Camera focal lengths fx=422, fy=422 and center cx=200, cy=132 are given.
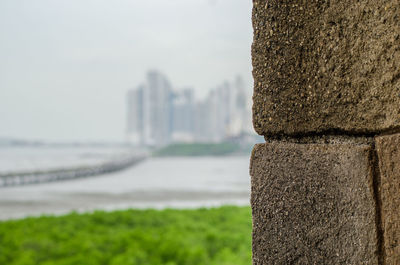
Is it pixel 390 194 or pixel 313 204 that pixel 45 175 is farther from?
pixel 390 194

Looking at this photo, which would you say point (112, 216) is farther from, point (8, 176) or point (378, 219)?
point (8, 176)

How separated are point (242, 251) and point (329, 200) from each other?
5.33 meters

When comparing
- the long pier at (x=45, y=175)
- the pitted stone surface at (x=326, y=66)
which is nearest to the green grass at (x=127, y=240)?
the pitted stone surface at (x=326, y=66)

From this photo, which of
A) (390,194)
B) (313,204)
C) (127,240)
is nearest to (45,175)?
(127,240)

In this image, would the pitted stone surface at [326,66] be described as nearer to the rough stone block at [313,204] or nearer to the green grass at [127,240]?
the rough stone block at [313,204]

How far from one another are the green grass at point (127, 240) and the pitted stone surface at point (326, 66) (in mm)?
4510

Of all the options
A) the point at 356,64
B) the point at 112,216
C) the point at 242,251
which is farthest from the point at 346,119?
the point at 112,216

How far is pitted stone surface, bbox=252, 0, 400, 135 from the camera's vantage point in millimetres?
860

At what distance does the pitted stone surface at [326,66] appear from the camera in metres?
0.86

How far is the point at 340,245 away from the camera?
0.93 metres

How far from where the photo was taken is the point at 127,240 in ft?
20.8

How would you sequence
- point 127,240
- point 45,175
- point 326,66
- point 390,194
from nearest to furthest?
1. point 390,194
2. point 326,66
3. point 127,240
4. point 45,175

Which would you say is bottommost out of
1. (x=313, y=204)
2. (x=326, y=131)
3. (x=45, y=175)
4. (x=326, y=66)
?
(x=45, y=175)

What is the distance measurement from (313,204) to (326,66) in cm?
32
